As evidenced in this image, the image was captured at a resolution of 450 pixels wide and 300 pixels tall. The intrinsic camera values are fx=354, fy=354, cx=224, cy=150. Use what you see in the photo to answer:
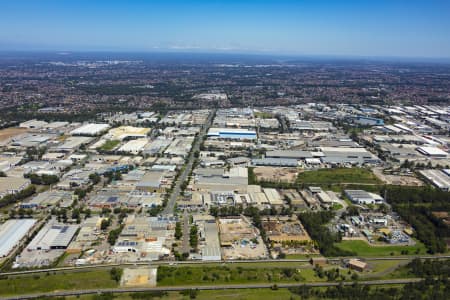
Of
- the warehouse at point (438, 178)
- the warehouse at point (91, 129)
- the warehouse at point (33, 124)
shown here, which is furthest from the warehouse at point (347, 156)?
the warehouse at point (33, 124)

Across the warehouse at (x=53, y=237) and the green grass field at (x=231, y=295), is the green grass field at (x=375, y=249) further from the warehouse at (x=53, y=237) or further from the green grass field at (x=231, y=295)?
the warehouse at (x=53, y=237)

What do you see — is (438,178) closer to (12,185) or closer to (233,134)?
(233,134)

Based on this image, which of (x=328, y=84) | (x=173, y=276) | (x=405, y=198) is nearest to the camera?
(x=173, y=276)

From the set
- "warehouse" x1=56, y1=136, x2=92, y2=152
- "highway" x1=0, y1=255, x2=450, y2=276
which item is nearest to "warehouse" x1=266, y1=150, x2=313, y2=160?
"highway" x1=0, y1=255, x2=450, y2=276

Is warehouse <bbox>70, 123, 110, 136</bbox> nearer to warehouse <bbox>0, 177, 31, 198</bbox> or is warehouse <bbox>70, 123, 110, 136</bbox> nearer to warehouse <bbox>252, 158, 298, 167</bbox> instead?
warehouse <bbox>0, 177, 31, 198</bbox>

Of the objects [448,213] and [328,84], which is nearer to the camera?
[448,213]

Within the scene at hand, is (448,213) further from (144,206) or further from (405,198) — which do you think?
(144,206)

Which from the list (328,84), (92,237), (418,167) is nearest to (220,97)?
(328,84)
